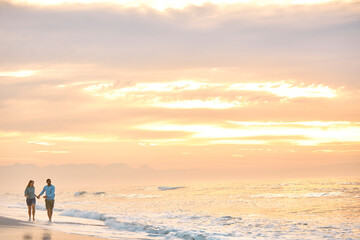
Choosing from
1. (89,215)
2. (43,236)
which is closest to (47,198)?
(89,215)

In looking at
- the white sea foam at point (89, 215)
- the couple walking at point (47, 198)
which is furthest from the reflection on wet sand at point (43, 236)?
the white sea foam at point (89, 215)

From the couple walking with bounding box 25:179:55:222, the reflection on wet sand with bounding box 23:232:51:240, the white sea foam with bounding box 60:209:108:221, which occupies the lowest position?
the white sea foam with bounding box 60:209:108:221

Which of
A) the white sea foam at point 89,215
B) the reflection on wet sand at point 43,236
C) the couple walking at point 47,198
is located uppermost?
the couple walking at point 47,198

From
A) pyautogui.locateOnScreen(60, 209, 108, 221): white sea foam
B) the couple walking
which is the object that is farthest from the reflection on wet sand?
pyautogui.locateOnScreen(60, 209, 108, 221): white sea foam

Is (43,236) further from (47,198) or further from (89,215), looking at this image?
(89,215)

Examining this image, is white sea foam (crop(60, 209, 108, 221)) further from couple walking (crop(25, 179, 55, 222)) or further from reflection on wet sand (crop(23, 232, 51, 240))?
reflection on wet sand (crop(23, 232, 51, 240))

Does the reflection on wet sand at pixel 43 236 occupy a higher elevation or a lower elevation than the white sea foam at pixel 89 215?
higher

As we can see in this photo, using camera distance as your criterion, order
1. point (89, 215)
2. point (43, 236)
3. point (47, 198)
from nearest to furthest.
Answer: point (43, 236)
point (47, 198)
point (89, 215)

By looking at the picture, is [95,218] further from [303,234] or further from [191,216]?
[303,234]

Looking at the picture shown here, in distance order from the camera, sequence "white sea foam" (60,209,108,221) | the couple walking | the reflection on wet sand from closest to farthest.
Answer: the reflection on wet sand
the couple walking
"white sea foam" (60,209,108,221)

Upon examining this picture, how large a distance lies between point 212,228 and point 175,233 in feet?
9.67

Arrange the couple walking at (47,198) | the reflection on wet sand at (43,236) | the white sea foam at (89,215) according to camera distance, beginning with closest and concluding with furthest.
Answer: the reflection on wet sand at (43,236)
the couple walking at (47,198)
the white sea foam at (89,215)

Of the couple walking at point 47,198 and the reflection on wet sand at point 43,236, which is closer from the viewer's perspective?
the reflection on wet sand at point 43,236

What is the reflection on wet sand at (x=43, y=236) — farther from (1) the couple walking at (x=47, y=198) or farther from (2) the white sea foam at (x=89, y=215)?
(2) the white sea foam at (x=89, y=215)
